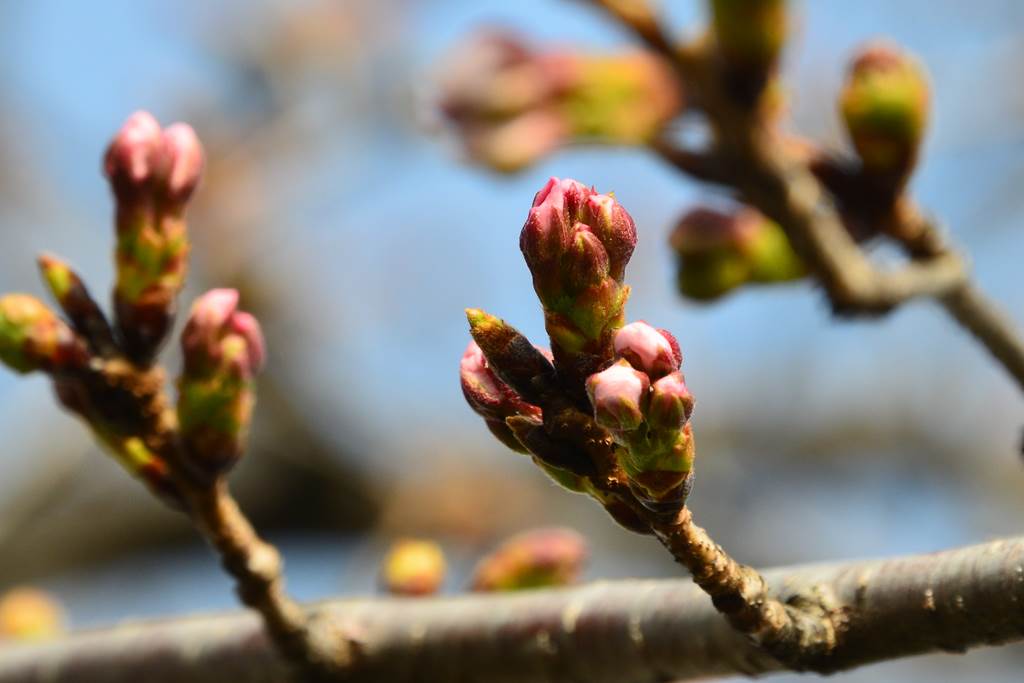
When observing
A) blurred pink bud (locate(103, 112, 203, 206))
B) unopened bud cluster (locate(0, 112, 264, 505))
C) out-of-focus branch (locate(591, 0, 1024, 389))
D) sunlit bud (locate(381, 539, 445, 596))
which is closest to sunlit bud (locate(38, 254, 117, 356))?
unopened bud cluster (locate(0, 112, 264, 505))

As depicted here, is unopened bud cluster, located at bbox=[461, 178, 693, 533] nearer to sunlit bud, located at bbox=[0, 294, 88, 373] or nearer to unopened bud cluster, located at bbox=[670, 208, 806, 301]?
sunlit bud, located at bbox=[0, 294, 88, 373]

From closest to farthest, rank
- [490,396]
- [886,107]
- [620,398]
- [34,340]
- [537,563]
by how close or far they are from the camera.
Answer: [620,398] → [490,396] → [34,340] → [886,107] → [537,563]

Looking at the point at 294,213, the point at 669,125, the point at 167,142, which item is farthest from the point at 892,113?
the point at 294,213

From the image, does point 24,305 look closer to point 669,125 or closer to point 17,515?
point 669,125

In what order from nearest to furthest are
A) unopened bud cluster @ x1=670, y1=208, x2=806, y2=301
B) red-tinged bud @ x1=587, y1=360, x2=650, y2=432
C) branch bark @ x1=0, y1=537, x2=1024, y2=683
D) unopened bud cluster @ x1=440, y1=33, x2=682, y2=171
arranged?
red-tinged bud @ x1=587, y1=360, x2=650, y2=432 < branch bark @ x1=0, y1=537, x2=1024, y2=683 < unopened bud cluster @ x1=670, y1=208, x2=806, y2=301 < unopened bud cluster @ x1=440, y1=33, x2=682, y2=171

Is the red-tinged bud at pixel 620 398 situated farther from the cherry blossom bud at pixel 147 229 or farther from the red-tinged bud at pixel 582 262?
the cherry blossom bud at pixel 147 229

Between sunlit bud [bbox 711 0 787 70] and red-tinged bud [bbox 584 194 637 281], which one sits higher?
sunlit bud [bbox 711 0 787 70]

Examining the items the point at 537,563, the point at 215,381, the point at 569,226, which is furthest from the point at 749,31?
the point at 569,226

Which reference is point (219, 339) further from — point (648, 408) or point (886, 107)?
point (886, 107)
